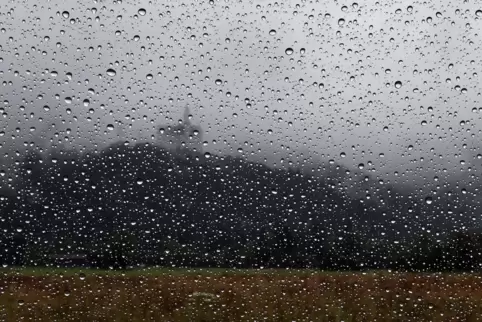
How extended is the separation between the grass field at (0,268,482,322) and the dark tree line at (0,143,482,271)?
6 centimetres

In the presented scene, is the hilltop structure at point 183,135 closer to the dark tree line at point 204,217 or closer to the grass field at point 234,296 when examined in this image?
the dark tree line at point 204,217

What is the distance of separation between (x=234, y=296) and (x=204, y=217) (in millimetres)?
373

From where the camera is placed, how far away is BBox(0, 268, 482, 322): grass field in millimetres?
2029

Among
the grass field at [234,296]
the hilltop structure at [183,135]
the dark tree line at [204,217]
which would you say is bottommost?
the grass field at [234,296]

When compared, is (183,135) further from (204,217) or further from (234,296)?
(234,296)

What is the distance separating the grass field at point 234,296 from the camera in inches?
79.9

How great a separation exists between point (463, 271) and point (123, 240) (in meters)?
1.48

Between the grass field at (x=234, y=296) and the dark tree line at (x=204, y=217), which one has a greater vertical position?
the dark tree line at (x=204, y=217)

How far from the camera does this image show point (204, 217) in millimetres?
2084

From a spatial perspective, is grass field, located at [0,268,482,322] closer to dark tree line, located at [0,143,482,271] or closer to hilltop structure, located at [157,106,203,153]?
dark tree line, located at [0,143,482,271]

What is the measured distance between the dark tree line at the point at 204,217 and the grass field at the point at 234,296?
0.06 meters

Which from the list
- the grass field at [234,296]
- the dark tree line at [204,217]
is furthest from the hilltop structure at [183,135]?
the grass field at [234,296]

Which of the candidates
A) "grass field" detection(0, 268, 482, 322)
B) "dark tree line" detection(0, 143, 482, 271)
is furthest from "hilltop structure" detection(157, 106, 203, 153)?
"grass field" detection(0, 268, 482, 322)

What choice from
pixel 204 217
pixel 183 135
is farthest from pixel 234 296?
pixel 183 135
